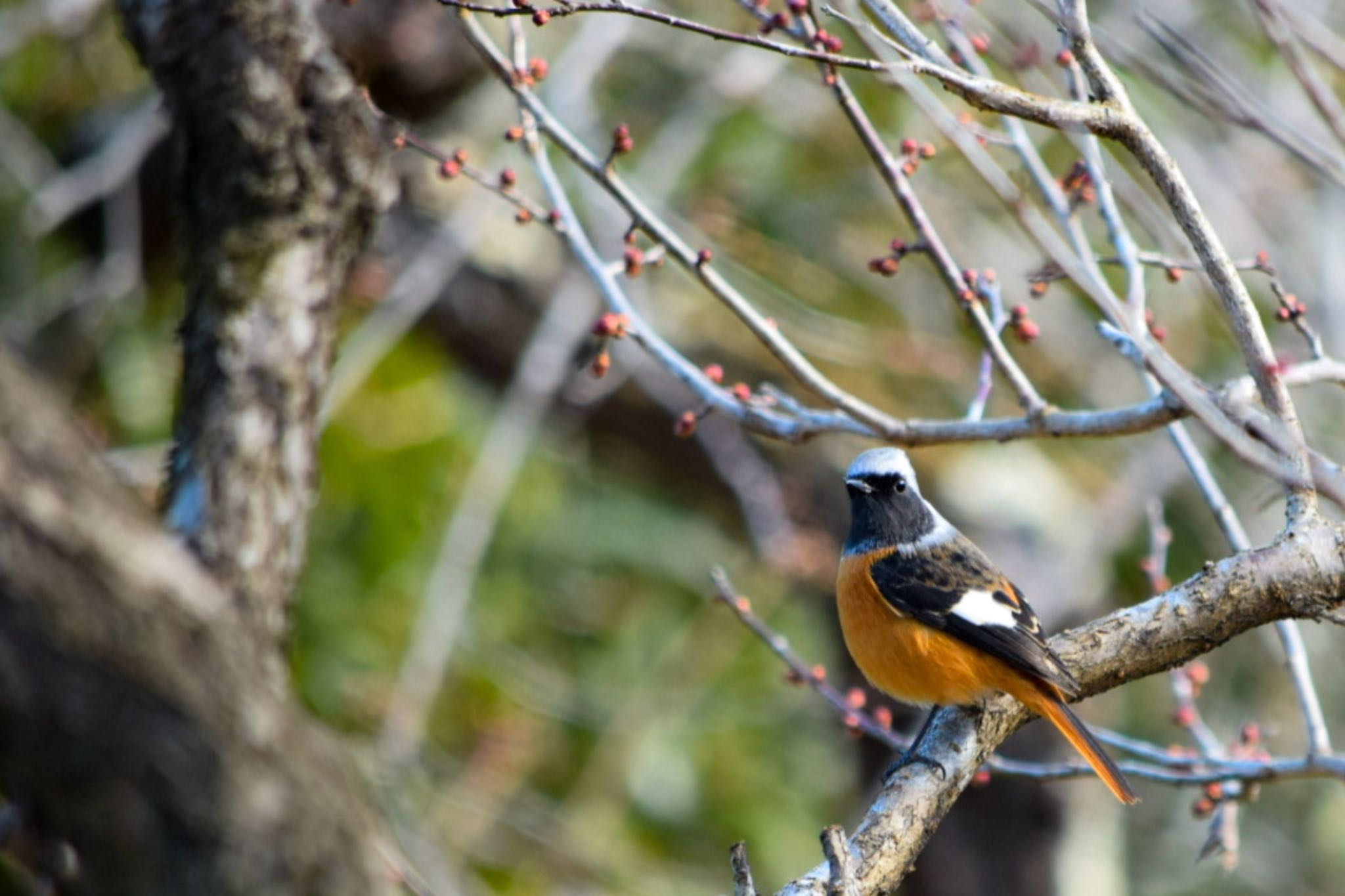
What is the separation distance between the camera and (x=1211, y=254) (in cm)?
267

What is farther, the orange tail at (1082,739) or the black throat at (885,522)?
the black throat at (885,522)

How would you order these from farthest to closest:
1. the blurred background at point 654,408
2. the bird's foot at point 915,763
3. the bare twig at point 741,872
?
the blurred background at point 654,408 → the bird's foot at point 915,763 → the bare twig at point 741,872

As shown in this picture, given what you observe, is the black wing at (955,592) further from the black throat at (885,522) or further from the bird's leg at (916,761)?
the bird's leg at (916,761)

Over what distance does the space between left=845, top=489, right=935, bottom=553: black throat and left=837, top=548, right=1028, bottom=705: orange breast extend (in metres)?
0.07

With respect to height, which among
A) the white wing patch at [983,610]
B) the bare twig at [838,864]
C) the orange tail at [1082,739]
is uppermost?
the white wing patch at [983,610]

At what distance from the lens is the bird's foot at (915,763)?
2.92 m

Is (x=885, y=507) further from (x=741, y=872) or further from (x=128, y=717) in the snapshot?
(x=128, y=717)

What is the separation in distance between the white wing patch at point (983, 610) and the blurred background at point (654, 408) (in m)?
2.10

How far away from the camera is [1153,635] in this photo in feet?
9.82

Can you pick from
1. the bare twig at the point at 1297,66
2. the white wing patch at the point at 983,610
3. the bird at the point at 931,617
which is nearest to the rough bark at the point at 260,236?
the bird at the point at 931,617

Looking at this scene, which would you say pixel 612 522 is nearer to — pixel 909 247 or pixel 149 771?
pixel 909 247

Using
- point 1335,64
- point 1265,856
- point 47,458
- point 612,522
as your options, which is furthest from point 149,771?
point 1265,856

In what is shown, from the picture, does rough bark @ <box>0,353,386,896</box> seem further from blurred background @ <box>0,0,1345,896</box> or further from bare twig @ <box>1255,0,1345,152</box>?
blurred background @ <box>0,0,1345,896</box>

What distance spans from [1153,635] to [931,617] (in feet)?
3.16
